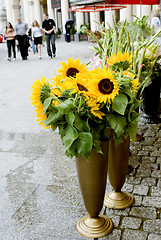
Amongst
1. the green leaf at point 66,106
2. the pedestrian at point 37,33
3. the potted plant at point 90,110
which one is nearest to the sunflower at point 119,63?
the potted plant at point 90,110

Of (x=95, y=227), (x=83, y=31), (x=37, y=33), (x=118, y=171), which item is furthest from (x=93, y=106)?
(x=83, y=31)

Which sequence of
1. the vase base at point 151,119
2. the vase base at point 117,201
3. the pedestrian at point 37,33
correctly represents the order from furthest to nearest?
the pedestrian at point 37,33
the vase base at point 151,119
the vase base at point 117,201

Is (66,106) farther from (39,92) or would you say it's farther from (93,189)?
(93,189)

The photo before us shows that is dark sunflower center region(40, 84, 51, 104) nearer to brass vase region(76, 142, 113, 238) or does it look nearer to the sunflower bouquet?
the sunflower bouquet

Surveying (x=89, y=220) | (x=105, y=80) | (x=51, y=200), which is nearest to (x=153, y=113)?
(x=51, y=200)

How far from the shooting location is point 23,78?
33.5 ft

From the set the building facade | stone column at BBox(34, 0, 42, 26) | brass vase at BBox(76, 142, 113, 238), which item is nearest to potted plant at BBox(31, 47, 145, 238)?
brass vase at BBox(76, 142, 113, 238)

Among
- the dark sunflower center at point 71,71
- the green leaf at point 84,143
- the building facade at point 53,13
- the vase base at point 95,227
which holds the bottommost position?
the vase base at point 95,227

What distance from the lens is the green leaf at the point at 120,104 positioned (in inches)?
77.4

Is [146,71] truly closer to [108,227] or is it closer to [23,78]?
[108,227]

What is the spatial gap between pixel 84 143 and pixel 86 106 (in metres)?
0.24

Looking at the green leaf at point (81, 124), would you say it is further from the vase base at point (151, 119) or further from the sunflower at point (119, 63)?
the vase base at point (151, 119)

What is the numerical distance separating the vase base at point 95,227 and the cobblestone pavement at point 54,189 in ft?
0.18

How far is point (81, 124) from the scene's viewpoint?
1977 mm
